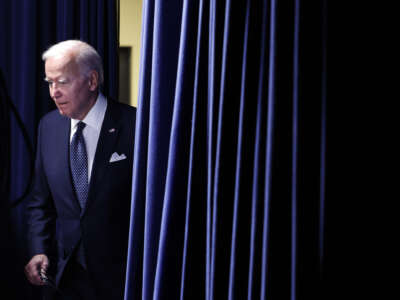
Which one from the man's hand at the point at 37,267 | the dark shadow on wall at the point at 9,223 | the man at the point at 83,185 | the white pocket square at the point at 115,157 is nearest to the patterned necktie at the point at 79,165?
the man at the point at 83,185

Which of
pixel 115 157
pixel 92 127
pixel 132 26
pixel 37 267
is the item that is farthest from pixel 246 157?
pixel 132 26

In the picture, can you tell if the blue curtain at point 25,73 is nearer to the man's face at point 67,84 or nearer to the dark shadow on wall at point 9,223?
the dark shadow on wall at point 9,223

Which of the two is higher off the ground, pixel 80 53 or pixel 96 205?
pixel 80 53

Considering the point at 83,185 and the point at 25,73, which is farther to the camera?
the point at 25,73

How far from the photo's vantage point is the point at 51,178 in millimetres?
1470

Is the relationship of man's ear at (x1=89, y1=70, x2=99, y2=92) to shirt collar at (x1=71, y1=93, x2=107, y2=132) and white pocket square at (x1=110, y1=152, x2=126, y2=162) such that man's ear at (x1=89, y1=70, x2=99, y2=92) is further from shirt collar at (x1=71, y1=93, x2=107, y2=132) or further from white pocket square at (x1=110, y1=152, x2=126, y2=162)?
white pocket square at (x1=110, y1=152, x2=126, y2=162)

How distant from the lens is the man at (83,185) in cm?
142

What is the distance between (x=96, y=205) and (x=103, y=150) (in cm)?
19

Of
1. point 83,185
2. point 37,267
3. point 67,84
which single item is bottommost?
point 37,267

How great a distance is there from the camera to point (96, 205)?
4.65 feet

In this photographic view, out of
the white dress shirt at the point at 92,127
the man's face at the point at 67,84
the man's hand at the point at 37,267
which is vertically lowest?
the man's hand at the point at 37,267

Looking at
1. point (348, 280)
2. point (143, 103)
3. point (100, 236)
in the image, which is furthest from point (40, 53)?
point (348, 280)

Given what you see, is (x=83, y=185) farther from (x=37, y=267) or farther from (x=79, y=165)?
(x=37, y=267)

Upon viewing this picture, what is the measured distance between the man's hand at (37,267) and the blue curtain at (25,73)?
251mm
